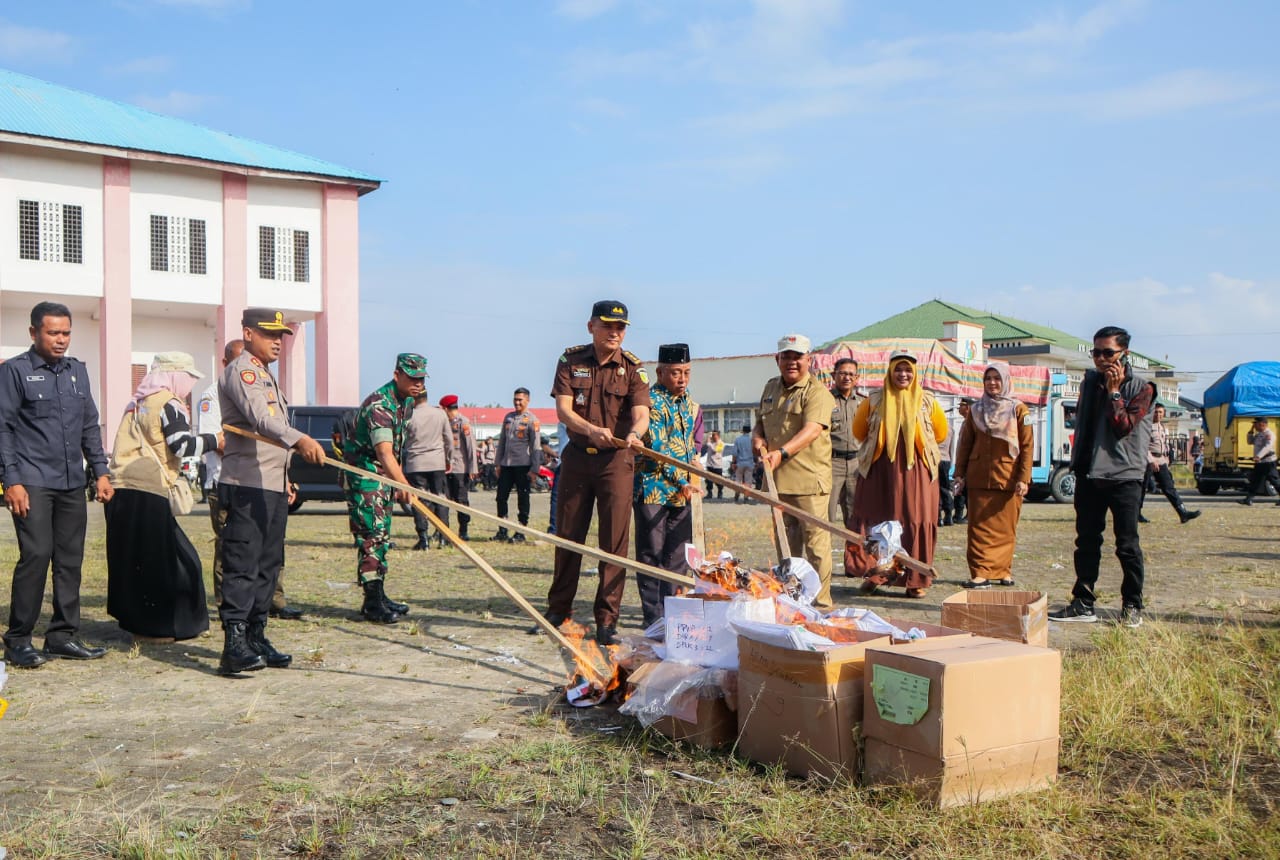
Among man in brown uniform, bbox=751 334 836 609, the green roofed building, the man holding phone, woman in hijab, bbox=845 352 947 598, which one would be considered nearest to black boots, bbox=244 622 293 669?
man in brown uniform, bbox=751 334 836 609

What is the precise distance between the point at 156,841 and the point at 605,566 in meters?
3.54

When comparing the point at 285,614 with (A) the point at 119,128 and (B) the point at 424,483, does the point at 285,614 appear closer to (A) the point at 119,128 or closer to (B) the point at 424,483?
(B) the point at 424,483

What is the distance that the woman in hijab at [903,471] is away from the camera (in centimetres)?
873

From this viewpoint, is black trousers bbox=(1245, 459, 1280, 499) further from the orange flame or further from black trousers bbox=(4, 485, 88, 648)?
black trousers bbox=(4, 485, 88, 648)

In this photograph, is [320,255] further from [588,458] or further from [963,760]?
[963,760]

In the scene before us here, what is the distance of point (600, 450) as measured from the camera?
21.5ft

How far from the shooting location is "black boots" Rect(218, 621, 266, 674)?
18.3 feet

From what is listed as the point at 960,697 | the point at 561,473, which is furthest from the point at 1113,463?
the point at 960,697

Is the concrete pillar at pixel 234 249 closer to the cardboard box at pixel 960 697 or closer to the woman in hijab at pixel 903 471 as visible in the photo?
the woman in hijab at pixel 903 471

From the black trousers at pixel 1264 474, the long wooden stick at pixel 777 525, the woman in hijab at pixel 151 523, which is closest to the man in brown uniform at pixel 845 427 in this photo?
the long wooden stick at pixel 777 525

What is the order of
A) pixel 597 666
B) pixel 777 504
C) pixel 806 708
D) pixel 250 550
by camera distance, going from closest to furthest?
pixel 806 708 → pixel 597 666 → pixel 250 550 → pixel 777 504

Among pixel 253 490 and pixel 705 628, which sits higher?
pixel 253 490

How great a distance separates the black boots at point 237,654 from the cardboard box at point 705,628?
2352 millimetres

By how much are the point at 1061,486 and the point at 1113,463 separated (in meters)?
17.6
